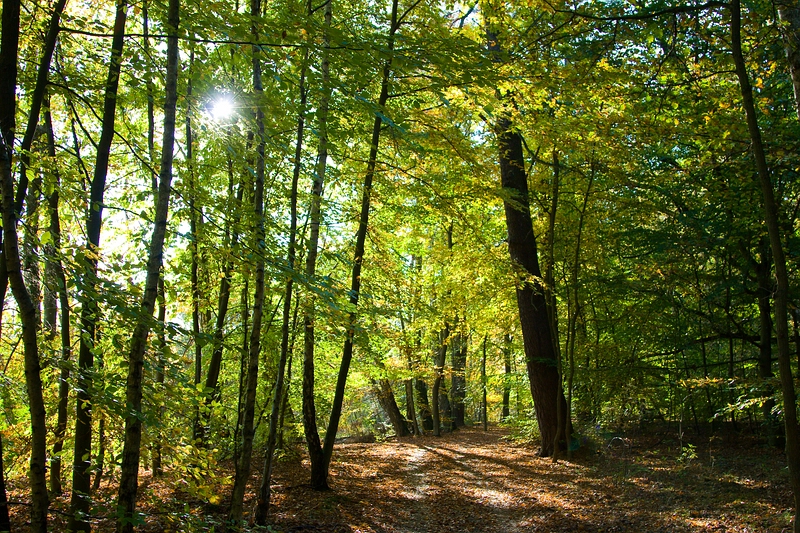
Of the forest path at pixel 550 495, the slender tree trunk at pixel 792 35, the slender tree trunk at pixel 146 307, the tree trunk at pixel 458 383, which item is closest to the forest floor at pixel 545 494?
the forest path at pixel 550 495

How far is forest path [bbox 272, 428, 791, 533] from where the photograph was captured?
610 cm

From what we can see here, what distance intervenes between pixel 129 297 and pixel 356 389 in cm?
1395

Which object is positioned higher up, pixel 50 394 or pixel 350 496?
pixel 50 394

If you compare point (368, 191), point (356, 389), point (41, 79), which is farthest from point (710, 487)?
point (356, 389)

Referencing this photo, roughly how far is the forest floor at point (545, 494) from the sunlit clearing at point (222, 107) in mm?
2886

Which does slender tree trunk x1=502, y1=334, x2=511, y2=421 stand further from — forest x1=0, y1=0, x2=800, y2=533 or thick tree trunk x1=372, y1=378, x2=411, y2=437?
thick tree trunk x1=372, y1=378, x2=411, y2=437

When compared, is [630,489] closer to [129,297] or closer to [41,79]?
[129,297]

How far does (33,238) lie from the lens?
9.19 ft

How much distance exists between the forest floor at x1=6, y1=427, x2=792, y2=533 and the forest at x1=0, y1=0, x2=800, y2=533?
0.45 ft

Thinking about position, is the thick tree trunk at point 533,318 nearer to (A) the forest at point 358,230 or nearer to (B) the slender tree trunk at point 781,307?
(A) the forest at point 358,230

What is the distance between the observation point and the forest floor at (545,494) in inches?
240

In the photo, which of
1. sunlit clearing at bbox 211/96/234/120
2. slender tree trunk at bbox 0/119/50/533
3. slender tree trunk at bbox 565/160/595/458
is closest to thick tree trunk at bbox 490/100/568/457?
slender tree trunk at bbox 565/160/595/458

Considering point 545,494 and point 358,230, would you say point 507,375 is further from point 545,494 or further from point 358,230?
point 358,230

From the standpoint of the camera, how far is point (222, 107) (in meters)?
4.28
